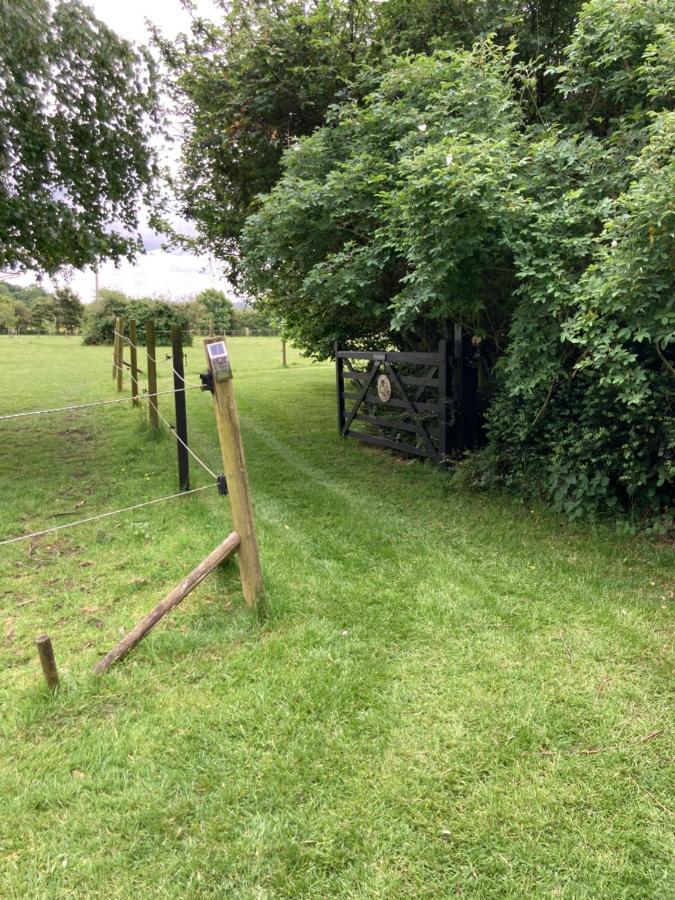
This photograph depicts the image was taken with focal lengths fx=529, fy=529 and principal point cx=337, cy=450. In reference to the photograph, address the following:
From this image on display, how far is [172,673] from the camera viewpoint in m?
2.88

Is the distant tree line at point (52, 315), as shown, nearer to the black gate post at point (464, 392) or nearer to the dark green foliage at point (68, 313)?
the dark green foliage at point (68, 313)

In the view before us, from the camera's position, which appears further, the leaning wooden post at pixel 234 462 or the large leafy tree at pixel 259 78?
the large leafy tree at pixel 259 78

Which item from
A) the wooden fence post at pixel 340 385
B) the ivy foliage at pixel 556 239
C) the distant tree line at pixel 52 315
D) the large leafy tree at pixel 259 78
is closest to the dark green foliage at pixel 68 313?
the distant tree line at pixel 52 315

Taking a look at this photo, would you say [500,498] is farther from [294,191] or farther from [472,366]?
[294,191]

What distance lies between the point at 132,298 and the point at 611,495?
39650 millimetres

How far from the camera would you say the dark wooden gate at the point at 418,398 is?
6.12 metres

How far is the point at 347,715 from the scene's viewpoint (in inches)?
101

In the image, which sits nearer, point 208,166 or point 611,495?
point 611,495

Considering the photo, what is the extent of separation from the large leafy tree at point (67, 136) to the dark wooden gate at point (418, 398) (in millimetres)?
3884

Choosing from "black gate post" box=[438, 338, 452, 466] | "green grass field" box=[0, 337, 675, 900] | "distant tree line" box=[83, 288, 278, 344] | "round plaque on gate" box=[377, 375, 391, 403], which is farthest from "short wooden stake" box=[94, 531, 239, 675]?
"distant tree line" box=[83, 288, 278, 344]

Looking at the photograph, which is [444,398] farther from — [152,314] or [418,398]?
[152,314]

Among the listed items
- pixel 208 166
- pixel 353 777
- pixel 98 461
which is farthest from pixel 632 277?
pixel 208 166

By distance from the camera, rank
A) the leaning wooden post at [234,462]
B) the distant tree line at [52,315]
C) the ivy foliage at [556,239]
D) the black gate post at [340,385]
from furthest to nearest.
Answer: the distant tree line at [52,315]
the black gate post at [340,385]
the ivy foliage at [556,239]
the leaning wooden post at [234,462]

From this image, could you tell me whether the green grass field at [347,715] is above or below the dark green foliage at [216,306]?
below
